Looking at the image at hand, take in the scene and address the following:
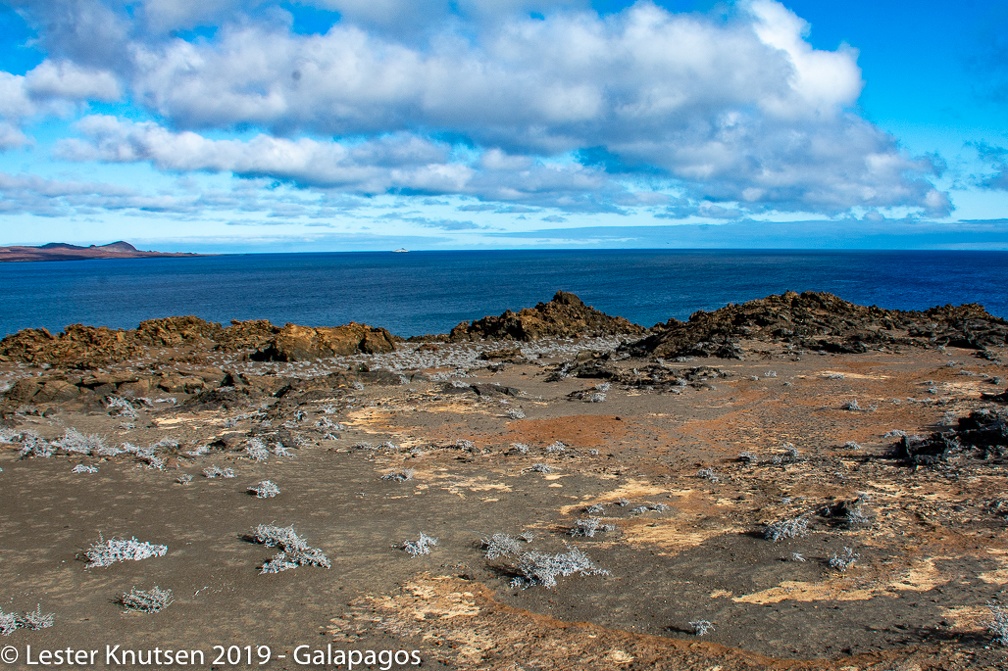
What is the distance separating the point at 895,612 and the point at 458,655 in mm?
4479

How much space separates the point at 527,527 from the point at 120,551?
5357 millimetres

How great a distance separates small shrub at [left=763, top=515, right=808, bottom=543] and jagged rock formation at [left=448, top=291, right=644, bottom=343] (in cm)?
2727

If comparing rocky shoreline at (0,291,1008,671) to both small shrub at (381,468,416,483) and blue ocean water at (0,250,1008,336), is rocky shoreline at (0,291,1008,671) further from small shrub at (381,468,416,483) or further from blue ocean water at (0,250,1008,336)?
blue ocean water at (0,250,1008,336)

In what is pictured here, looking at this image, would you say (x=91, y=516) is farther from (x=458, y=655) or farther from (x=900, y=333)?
(x=900, y=333)

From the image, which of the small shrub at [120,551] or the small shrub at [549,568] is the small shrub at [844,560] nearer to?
the small shrub at [549,568]

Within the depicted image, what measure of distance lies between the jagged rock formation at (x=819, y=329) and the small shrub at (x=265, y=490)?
19.7 metres

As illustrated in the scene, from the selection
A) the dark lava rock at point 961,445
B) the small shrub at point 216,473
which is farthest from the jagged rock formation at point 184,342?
the dark lava rock at point 961,445

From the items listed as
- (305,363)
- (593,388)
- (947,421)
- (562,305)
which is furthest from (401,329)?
(947,421)

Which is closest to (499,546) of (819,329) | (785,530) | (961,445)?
(785,530)

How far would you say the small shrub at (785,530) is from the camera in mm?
9156

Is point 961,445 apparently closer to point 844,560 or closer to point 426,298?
point 844,560

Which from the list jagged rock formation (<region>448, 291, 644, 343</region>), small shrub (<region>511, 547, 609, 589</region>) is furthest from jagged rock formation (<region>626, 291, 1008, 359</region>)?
small shrub (<region>511, 547, 609, 589</region>)

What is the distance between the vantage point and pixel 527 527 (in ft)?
32.9

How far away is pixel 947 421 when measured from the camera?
619 inches
